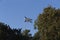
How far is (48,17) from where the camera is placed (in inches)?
2435

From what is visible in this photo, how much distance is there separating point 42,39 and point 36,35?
4.74 meters

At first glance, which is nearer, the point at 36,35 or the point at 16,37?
the point at 16,37

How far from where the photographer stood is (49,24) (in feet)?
202

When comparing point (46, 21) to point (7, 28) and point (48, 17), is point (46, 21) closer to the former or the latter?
point (48, 17)

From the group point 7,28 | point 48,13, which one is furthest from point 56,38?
point 7,28

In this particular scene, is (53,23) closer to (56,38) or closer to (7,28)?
(56,38)

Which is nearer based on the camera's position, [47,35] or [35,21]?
[47,35]

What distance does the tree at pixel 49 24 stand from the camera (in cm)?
6050

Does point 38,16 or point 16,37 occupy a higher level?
point 38,16

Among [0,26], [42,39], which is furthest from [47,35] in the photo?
[0,26]

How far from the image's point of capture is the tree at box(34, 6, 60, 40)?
198 feet

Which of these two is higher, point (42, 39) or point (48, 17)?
point (48, 17)

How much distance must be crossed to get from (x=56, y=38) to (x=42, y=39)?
3.15 metres

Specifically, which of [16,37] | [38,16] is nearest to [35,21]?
[38,16]
